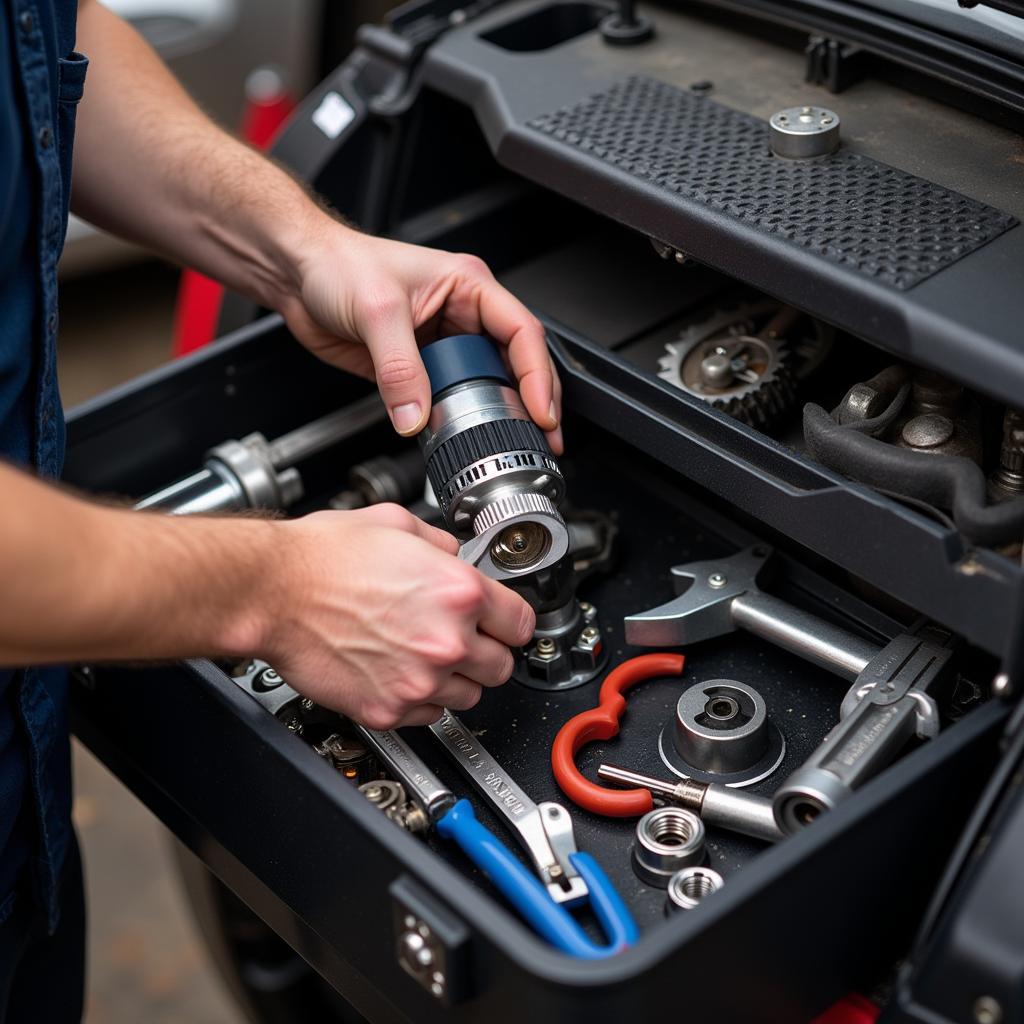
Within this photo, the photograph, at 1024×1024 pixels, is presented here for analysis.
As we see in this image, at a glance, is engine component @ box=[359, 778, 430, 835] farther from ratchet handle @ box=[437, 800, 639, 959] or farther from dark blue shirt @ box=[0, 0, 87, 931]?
dark blue shirt @ box=[0, 0, 87, 931]

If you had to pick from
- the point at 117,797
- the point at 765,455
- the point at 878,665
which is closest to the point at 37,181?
the point at 765,455

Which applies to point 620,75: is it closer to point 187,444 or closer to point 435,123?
point 435,123

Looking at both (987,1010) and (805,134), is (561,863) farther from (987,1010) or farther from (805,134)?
(805,134)

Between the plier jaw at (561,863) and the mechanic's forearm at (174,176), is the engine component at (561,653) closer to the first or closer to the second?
the plier jaw at (561,863)

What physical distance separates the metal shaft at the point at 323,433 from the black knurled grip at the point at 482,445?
23 centimetres

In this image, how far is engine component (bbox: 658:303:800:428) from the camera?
3.24 ft

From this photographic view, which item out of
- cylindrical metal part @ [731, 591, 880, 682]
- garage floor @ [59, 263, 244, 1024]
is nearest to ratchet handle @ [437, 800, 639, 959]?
cylindrical metal part @ [731, 591, 880, 682]

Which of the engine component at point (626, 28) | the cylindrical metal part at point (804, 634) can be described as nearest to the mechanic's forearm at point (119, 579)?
the cylindrical metal part at point (804, 634)

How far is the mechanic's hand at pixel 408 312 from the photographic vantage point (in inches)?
38.4

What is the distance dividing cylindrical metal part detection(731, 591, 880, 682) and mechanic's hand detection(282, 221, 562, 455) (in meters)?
0.18

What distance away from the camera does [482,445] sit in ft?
3.06

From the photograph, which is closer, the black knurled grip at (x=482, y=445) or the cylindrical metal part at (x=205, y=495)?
the black knurled grip at (x=482, y=445)

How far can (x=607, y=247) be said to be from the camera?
→ 48.2 inches

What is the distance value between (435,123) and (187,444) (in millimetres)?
368
